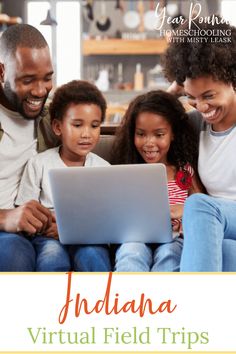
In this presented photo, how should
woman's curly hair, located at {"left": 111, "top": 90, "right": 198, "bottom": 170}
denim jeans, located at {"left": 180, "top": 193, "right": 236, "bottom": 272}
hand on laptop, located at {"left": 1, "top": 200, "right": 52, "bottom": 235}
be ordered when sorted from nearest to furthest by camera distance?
denim jeans, located at {"left": 180, "top": 193, "right": 236, "bottom": 272} → hand on laptop, located at {"left": 1, "top": 200, "right": 52, "bottom": 235} → woman's curly hair, located at {"left": 111, "top": 90, "right": 198, "bottom": 170}

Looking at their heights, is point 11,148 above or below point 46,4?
below

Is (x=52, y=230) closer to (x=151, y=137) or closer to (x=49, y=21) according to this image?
(x=151, y=137)

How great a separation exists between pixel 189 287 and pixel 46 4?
0.66 meters

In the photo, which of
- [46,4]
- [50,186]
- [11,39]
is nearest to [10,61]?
[11,39]

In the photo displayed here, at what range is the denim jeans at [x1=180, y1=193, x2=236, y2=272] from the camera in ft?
3.43

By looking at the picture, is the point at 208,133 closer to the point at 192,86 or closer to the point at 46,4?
the point at 192,86

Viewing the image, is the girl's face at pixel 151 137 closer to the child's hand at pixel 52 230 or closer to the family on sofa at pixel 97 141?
the family on sofa at pixel 97 141

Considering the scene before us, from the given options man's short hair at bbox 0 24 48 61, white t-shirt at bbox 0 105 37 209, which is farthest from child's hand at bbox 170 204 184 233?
man's short hair at bbox 0 24 48 61

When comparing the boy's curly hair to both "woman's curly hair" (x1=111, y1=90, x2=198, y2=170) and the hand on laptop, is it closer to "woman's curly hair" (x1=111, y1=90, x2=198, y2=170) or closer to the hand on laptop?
"woman's curly hair" (x1=111, y1=90, x2=198, y2=170)

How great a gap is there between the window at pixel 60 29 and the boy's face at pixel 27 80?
28 mm

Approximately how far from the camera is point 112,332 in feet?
3.60

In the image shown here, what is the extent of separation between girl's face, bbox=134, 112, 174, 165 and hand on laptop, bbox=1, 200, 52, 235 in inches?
9.6

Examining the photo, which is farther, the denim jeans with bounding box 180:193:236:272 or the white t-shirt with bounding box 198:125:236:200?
the white t-shirt with bounding box 198:125:236:200

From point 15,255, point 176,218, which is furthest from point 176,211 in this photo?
point 15,255
